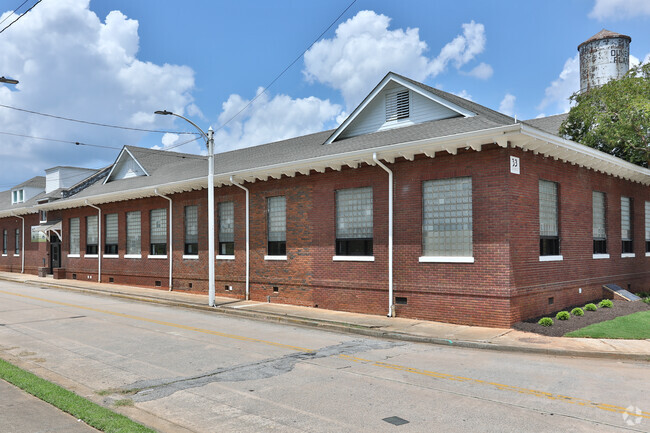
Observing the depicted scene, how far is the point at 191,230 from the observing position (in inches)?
922

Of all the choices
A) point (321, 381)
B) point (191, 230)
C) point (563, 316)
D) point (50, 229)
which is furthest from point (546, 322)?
point (50, 229)

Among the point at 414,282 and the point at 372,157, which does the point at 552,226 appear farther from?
the point at 372,157

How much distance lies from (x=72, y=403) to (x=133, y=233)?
21.8 m

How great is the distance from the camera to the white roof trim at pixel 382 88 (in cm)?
1592

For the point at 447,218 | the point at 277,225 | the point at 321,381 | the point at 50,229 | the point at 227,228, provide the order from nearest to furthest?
1. the point at 321,381
2. the point at 447,218
3. the point at 277,225
4. the point at 227,228
5. the point at 50,229

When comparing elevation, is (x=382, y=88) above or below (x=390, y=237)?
above

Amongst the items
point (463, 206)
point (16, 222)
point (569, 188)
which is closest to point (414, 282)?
point (463, 206)

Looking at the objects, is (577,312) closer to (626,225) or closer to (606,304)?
(606,304)

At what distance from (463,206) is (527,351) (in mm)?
4506

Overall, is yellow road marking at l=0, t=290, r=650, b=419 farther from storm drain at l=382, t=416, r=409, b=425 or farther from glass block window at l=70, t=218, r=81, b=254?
glass block window at l=70, t=218, r=81, b=254

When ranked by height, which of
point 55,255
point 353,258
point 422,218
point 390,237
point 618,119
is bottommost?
point 55,255

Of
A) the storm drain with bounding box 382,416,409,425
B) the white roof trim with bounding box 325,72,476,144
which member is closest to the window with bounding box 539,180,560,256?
the white roof trim with bounding box 325,72,476,144

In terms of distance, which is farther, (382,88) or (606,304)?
(382,88)

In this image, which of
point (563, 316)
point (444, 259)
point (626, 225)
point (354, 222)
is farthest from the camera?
point (626, 225)
